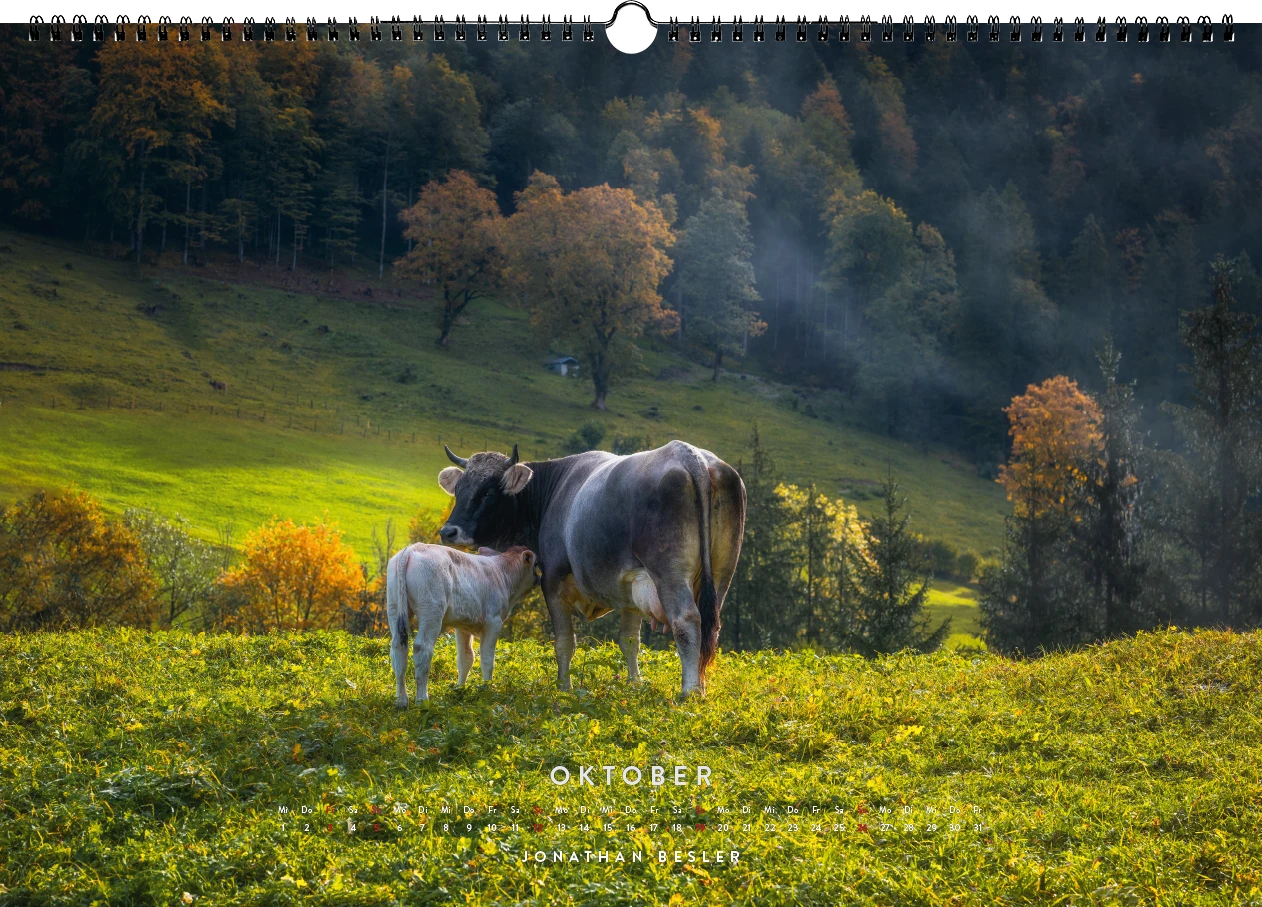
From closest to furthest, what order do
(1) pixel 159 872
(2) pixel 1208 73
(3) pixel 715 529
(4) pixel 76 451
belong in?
(1) pixel 159 872, (3) pixel 715 529, (4) pixel 76 451, (2) pixel 1208 73

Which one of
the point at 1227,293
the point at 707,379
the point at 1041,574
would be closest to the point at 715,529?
the point at 1041,574

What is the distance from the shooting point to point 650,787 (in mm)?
9070

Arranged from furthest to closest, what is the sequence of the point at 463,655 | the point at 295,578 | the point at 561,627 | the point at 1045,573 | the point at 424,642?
the point at 1045,573 < the point at 295,578 < the point at 561,627 < the point at 463,655 < the point at 424,642

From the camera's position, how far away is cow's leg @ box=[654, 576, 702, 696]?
12.1 metres

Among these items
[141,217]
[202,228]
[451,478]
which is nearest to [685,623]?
[451,478]

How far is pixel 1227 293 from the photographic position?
47188mm

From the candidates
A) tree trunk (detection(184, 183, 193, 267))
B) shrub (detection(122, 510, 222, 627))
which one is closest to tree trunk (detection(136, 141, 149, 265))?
tree trunk (detection(184, 183, 193, 267))

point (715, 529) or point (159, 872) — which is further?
point (715, 529)

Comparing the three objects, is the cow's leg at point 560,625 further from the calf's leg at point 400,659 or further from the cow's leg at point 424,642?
the calf's leg at point 400,659

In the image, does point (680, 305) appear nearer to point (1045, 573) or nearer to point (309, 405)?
point (309, 405)

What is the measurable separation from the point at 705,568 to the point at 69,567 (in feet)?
111

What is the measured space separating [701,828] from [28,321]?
7529cm

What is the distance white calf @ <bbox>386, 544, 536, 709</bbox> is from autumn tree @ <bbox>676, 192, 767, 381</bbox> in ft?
299

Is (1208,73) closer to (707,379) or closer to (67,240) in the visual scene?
(707,379)
